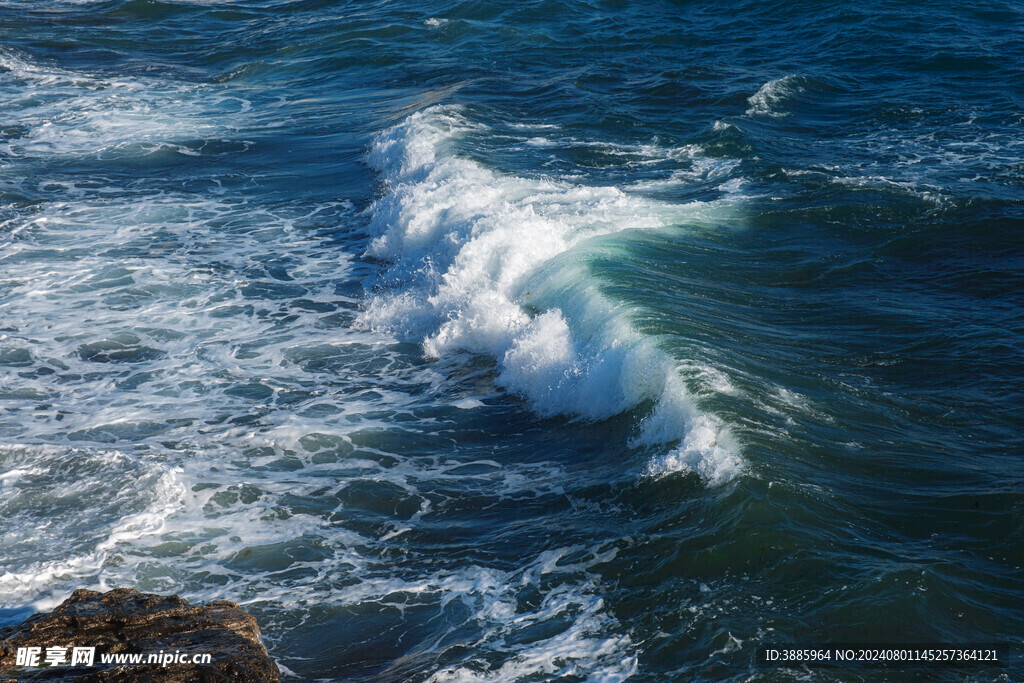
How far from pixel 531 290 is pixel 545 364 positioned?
67.8 inches

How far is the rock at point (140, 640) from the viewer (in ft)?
15.9

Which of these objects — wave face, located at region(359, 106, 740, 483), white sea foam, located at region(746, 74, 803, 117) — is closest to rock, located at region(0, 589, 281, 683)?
wave face, located at region(359, 106, 740, 483)

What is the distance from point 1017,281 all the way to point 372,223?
888 centimetres

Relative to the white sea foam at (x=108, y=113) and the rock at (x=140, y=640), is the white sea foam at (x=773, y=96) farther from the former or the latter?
the rock at (x=140, y=640)

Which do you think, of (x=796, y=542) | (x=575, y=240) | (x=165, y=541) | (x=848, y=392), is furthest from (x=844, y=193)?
(x=165, y=541)

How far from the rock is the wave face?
12.3 feet

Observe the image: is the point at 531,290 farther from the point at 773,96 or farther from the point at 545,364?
the point at 773,96

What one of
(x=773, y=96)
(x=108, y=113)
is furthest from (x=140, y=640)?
(x=108, y=113)

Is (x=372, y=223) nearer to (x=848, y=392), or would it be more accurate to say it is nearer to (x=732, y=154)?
(x=732, y=154)

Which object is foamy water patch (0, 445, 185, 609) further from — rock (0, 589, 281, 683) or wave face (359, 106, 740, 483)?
wave face (359, 106, 740, 483)

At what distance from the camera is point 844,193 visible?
44.8 ft

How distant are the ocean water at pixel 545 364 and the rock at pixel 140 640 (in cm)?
94

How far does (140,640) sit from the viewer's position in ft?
16.8

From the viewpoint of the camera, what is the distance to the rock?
484 centimetres
